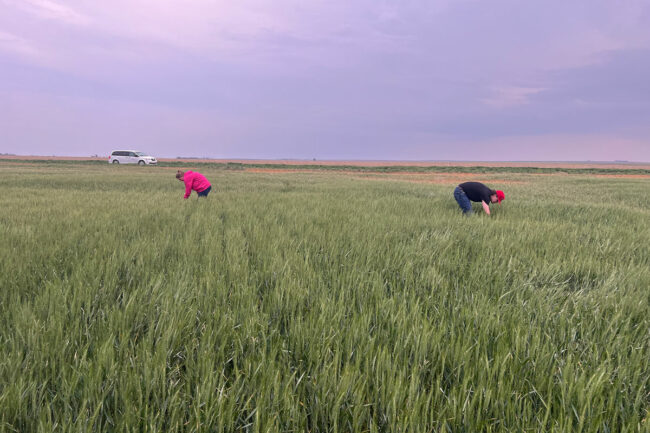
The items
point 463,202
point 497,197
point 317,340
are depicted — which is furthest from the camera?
point 463,202

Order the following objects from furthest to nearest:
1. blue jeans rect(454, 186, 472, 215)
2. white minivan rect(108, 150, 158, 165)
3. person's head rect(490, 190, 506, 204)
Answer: white minivan rect(108, 150, 158, 165) < blue jeans rect(454, 186, 472, 215) < person's head rect(490, 190, 506, 204)

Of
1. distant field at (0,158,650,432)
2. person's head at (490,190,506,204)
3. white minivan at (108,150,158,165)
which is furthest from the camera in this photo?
white minivan at (108,150,158,165)

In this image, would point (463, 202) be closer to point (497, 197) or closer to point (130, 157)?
point (497, 197)

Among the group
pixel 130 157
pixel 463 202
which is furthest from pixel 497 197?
pixel 130 157

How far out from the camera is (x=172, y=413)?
105 cm

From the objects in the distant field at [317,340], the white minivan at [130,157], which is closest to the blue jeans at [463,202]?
the distant field at [317,340]

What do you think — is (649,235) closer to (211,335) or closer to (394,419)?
(394,419)

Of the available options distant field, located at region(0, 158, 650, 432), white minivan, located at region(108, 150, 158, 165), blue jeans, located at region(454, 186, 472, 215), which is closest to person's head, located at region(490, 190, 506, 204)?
blue jeans, located at region(454, 186, 472, 215)

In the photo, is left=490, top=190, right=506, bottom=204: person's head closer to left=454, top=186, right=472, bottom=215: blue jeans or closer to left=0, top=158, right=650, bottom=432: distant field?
left=454, top=186, right=472, bottom=215: blue jeans

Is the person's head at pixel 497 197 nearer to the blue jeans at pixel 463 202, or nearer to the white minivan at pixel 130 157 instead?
the blue jeans at pixel 463 202

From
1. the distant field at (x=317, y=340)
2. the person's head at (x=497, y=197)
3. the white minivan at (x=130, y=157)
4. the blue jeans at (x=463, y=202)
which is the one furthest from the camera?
the white minivan at (x=130, y=157)

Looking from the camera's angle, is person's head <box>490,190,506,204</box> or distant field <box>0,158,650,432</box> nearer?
distant field <box>0,158,650,432</box>

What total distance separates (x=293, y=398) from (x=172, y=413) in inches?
17.6

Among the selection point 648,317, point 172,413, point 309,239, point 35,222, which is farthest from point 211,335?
point 35,222
